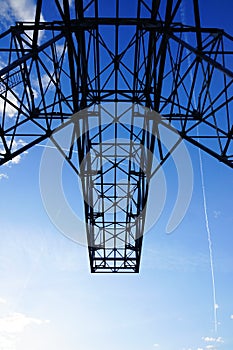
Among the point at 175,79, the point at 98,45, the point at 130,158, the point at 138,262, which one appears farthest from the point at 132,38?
the point at 138,262

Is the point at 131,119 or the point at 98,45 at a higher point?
the point at 98,45

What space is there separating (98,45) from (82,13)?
1.24 m

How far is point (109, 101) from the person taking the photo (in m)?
14.3

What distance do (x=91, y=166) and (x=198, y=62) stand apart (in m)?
6.11

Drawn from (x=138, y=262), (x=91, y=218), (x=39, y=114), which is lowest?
(x=138, y=262)

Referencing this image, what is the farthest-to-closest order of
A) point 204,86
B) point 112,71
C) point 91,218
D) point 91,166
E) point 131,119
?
point 91,218
point 91,166
point 131,119
point 112,71
point 204,86

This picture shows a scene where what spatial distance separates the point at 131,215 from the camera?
63.7 ft

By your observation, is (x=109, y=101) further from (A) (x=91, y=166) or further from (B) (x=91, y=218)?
(B) (x=91, y=218)

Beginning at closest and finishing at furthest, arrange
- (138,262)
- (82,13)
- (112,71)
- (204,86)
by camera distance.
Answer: (82,13) < (204,86) < (112,71) < (138,262)

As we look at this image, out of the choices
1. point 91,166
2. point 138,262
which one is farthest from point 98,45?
point 138,262

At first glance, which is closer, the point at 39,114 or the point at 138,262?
the point at 39,114

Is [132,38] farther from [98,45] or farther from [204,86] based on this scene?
[204,86]

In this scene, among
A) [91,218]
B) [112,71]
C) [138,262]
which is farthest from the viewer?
[138,262]

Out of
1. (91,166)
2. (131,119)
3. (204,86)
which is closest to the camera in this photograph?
(204,86)
